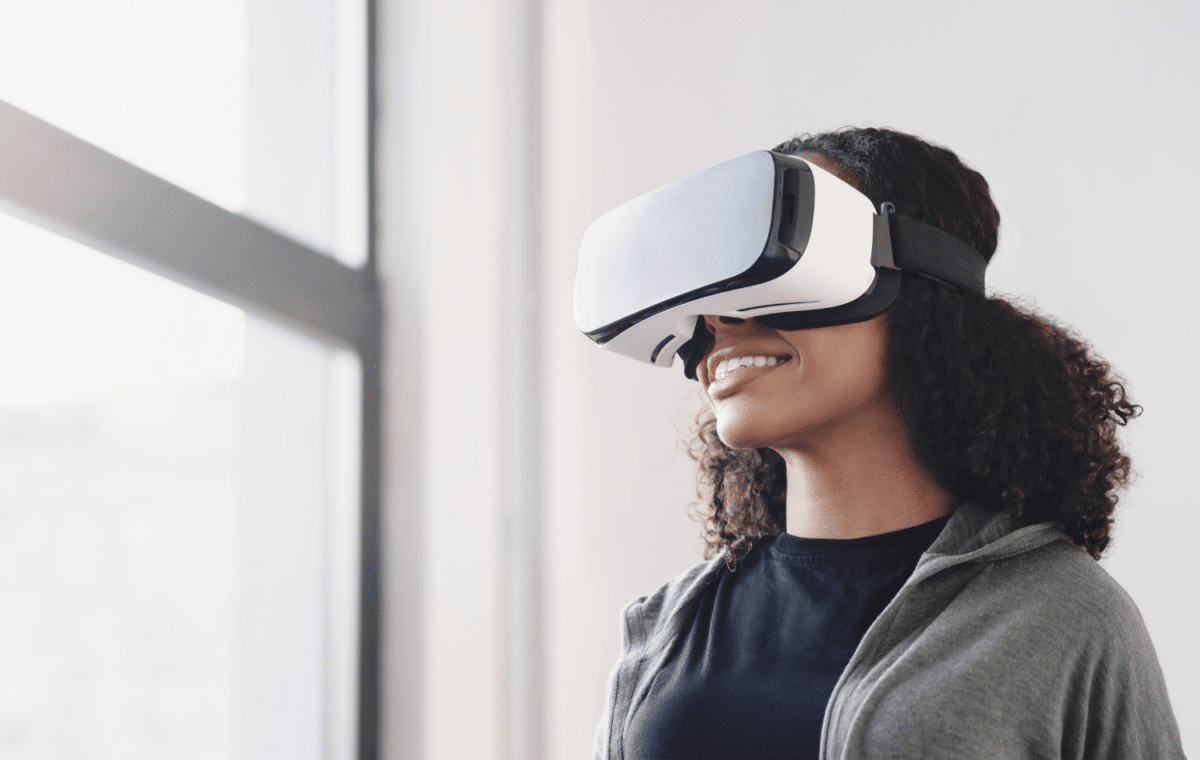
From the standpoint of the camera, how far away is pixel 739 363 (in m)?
0.85

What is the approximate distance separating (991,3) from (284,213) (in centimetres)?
113

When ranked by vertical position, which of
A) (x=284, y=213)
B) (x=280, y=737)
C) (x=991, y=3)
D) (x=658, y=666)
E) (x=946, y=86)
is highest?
(x=991, y=3)

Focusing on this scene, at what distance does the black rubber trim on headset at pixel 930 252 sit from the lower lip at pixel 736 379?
0.44 feet

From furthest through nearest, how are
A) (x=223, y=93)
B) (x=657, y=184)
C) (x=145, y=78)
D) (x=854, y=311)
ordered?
(x=657, y=184)
(x=223, y=93)
(x=145, y=78)
(x=854, y=311)

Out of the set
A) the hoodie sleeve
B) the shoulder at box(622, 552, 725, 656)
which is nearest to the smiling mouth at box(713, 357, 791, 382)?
the shoulder at box(622, 552, 725, 656)

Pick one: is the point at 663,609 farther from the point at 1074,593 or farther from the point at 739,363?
the point at 1074,593

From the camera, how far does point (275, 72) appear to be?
1.43 meters

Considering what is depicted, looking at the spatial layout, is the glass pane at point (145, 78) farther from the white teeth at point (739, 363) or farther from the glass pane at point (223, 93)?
the white teeth at point (739, 363)

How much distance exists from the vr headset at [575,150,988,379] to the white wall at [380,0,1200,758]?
592mm

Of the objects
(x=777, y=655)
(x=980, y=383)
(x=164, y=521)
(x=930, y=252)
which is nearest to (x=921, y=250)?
(x=930, y=252)

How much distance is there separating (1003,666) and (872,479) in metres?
0.20

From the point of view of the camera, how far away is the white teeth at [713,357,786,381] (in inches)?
33.1

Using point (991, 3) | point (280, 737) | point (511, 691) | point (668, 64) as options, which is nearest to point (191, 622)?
point (280, 737)

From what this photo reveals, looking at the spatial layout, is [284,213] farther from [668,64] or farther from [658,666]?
[658,666]
